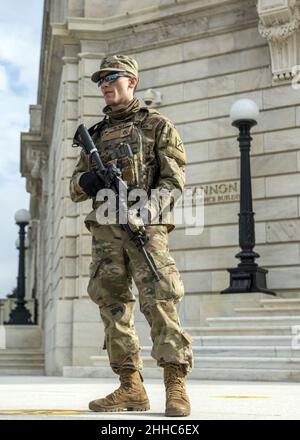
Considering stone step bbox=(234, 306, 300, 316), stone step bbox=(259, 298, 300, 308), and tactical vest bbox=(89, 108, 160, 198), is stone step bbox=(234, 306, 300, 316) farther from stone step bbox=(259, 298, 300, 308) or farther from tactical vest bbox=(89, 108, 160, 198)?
tactical vest bbox=(89, 108, 160, 198)

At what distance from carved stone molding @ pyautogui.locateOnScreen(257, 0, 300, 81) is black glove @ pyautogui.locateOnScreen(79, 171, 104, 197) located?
941 centimetres

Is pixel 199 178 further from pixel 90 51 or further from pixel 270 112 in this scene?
pixel 90 51

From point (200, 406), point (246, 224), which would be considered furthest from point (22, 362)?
point (200, 406)

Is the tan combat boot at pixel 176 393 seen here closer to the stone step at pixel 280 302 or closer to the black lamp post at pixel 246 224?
the stone step at pixel 280 302

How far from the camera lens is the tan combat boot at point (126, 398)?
14.3 ft

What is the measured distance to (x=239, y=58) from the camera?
556 inches

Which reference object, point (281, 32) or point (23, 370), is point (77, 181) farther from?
point (23, 370)

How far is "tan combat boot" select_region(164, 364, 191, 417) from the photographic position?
158 inches

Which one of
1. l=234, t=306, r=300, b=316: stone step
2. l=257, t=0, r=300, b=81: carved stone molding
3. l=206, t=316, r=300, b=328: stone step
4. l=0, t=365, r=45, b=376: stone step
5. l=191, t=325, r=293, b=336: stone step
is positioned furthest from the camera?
l=0, t=365, r=45, b=376: stone step

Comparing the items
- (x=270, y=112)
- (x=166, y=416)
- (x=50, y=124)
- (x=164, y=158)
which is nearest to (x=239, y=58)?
(x=270, y=112)

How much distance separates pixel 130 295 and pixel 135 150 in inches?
33.8

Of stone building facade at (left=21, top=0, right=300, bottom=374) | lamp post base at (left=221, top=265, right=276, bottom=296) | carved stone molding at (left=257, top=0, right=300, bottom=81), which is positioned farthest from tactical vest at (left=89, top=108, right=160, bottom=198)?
carved stone molding at (left=257, top=0, right=300, bottom=81)
